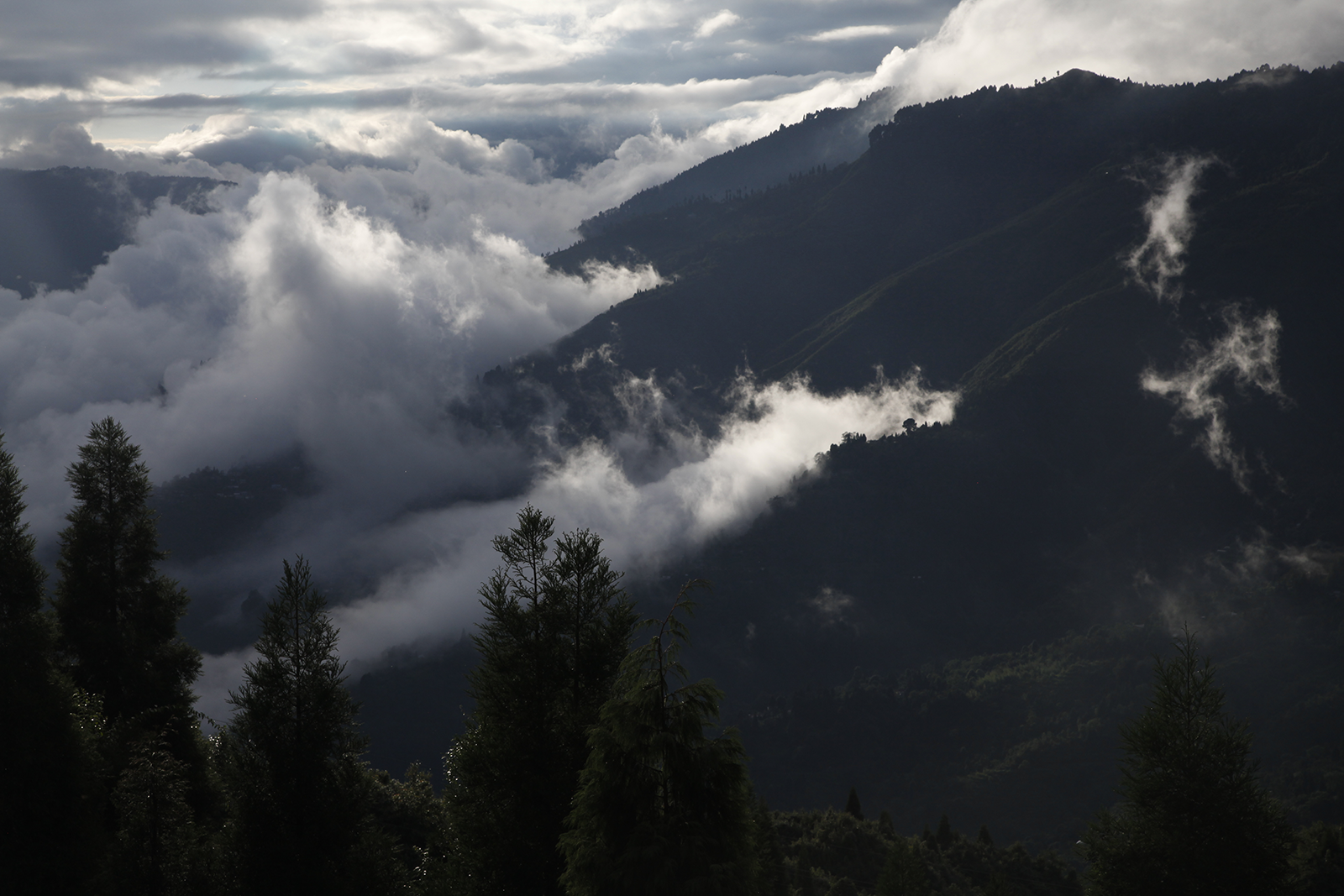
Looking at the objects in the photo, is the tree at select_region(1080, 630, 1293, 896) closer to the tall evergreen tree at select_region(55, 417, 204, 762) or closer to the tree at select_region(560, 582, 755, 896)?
the tree at select_region(560, 582, 755, 896)

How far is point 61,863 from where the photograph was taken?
22.7m

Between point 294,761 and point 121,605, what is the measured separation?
15.5m

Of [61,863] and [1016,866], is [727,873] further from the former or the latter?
[1016,866]

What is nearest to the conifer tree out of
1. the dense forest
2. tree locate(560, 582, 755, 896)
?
the dense forest

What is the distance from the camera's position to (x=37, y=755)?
885 inches

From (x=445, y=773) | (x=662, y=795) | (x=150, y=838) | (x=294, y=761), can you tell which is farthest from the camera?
(x=445, y=773)

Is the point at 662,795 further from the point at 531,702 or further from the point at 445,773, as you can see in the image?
the point at 445,773

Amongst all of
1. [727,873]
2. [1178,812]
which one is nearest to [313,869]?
[727,873]

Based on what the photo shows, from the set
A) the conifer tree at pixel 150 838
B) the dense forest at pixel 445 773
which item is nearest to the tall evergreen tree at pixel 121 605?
the dense forest at pixel 445 773

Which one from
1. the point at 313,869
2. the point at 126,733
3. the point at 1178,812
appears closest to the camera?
the point at 313,869

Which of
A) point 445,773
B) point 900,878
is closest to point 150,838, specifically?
point 445,773

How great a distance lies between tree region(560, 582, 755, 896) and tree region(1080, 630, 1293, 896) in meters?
13.6

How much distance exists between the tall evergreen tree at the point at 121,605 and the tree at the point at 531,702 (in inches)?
620

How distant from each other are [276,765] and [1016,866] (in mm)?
137465
